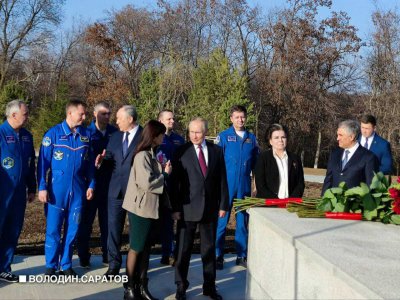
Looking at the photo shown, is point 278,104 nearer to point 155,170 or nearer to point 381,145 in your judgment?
point 381,145

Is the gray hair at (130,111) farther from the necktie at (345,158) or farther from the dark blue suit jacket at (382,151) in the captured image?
the dark blue suit jacket at (382,151)

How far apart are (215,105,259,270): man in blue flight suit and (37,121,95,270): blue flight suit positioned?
176 cm

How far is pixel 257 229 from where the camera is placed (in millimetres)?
4113

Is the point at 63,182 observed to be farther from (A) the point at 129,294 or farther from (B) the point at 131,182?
(A) the point at 129,294

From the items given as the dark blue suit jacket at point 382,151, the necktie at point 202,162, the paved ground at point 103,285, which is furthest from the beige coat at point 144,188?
the dark blue suit jacket at point 382,151

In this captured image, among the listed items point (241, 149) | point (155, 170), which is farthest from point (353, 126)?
point (155, 170)

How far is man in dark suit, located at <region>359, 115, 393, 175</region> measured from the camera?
6.56m

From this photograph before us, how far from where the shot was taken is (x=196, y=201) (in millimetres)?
4797

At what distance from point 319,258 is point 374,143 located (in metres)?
4.22

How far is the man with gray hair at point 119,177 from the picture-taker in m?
5.31

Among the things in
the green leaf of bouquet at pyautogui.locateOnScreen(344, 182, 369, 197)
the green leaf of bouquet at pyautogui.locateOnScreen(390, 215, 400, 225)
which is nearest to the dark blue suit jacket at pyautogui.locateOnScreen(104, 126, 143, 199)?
the green leaf of bouquet at pyautogui.locateOnScreen(344, 182, 369, 197)

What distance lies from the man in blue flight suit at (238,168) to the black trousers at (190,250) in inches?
→ 45.8

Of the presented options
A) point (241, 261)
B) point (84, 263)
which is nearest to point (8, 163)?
point (84, 263)

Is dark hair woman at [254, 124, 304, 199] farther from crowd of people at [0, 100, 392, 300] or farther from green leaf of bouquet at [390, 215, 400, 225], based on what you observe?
green leaf of bouquet at [390, 215, 400, 225]
